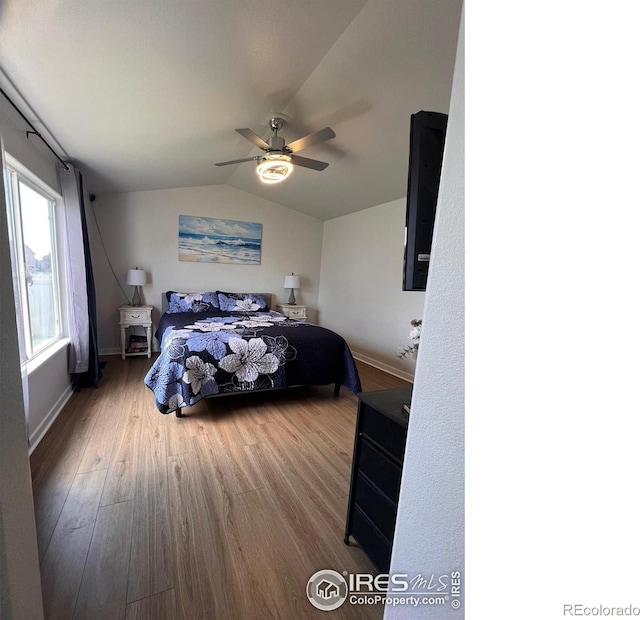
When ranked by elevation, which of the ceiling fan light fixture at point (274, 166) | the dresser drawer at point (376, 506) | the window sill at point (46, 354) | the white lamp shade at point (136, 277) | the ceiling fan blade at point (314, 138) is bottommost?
the dresser drawer at point (376, 506)

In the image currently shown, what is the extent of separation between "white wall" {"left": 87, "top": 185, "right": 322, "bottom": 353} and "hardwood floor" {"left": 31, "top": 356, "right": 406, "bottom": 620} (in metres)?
2.05

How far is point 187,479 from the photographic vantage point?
186 cm

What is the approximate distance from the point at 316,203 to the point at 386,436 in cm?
404

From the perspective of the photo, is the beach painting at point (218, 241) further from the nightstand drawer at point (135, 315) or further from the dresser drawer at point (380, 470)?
the dresser drawer at point (380, 470)

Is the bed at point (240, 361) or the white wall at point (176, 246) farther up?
the white wall at point (176, 246)

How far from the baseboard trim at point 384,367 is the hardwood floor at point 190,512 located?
57.1 inches

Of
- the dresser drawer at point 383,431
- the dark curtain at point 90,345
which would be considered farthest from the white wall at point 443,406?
the dark curtain at point 90,345

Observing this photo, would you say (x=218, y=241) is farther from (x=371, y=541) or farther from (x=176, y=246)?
(x=371, y=541)

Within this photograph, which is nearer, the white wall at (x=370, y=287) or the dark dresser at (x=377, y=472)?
the dark dresser at (x=377, y=472)

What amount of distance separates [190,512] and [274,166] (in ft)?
8.02

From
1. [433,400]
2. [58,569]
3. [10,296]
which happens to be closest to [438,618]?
[433,400]

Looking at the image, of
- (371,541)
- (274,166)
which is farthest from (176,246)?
(371,541)

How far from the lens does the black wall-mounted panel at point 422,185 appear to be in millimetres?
925
